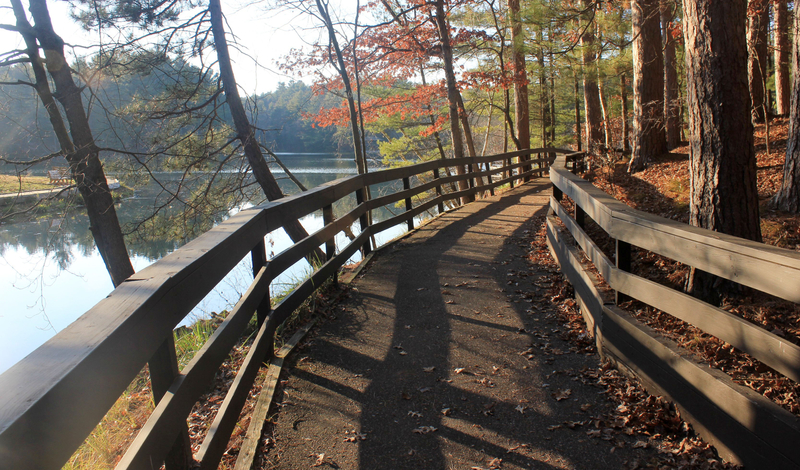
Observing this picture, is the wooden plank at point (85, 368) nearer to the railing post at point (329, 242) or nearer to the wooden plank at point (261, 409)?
the wooden plank at point (261, 409)

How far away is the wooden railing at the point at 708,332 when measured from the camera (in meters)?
2.22

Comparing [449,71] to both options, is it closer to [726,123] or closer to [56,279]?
[726,123]

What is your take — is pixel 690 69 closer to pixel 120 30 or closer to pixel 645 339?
pixel 645 339

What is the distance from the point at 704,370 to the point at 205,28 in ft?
36.9

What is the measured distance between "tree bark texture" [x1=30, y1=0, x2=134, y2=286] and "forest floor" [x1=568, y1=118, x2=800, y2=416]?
906 centimetres

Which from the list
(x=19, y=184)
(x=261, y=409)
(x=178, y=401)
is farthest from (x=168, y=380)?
(x=19, y=184)

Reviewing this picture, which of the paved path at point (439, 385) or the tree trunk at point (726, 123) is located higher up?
the tree trunk at point (726, 123)

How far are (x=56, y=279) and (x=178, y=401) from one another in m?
16.0

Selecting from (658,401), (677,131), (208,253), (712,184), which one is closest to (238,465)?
(208,253)

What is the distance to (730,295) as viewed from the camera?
3857 mm

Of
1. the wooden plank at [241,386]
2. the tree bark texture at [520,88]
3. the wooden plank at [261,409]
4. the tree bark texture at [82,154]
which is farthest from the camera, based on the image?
the tree bark texture at [520,88]

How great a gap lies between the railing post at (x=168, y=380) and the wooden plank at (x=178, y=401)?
0.14ft

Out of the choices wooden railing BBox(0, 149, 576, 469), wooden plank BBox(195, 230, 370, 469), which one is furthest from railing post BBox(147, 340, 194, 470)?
wooden plank BBox(195, 230, 370, 469)

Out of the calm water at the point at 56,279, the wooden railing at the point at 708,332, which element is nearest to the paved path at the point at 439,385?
the wooden railing at the point at 708,332
